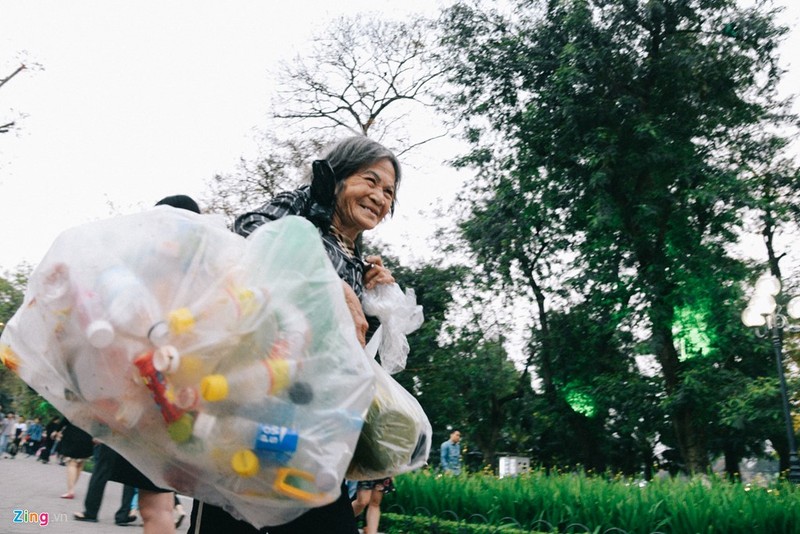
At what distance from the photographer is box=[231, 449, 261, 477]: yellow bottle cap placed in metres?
1.29

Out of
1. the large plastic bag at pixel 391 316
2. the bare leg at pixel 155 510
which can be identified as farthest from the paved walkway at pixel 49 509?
the large plastic bag at pixel 391 316

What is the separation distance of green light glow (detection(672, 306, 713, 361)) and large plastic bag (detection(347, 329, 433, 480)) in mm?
16268

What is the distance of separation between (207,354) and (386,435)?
527mm

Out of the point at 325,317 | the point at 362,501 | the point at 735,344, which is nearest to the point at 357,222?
the point at 325,317

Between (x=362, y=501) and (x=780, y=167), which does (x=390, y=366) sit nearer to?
(x=362, y=501)

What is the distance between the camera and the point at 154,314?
129 cm

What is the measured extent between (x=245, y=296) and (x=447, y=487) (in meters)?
7.76

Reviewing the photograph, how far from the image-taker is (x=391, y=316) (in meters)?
2.08

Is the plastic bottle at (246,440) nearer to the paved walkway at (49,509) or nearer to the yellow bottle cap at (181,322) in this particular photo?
the yellow bottle cap at (181,322)

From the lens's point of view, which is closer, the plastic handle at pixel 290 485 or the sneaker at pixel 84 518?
the plastic handle at pixel 290 485

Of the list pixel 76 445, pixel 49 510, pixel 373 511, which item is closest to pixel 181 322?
pixel 76 445

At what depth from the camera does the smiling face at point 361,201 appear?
2.06 meters

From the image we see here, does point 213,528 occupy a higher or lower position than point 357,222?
lower

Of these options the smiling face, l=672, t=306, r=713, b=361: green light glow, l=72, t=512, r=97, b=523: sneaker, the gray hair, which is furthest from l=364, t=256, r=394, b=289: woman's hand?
l=672, t=306, r=713, b=361: green light glow
